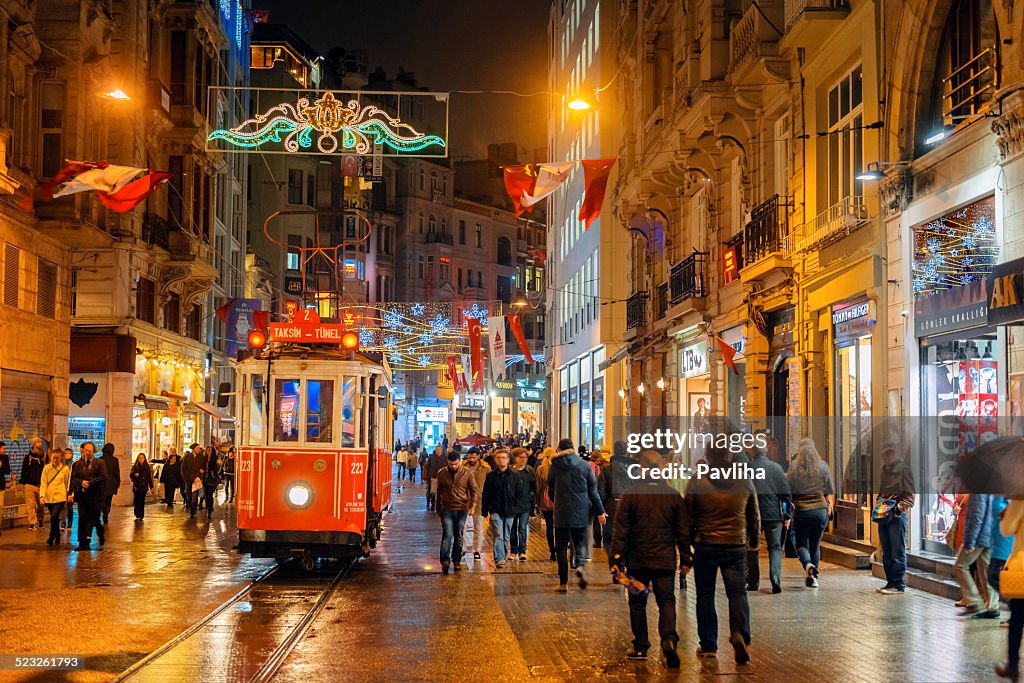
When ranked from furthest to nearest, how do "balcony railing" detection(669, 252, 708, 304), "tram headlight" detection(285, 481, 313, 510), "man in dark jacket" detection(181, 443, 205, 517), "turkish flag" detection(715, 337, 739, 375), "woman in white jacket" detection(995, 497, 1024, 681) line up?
"man in dark jacket" detection(181, 443, 205, 517) < "balcony railing" detection(669, 252, 708, 304) < "turkish flag" detection(715, 337, 739, 375) < "tram headlight" detection(285, 481, 313, 510) < "woman in white jacket" detection(995, 497, 1024, 681)

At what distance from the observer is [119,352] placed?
115 feet

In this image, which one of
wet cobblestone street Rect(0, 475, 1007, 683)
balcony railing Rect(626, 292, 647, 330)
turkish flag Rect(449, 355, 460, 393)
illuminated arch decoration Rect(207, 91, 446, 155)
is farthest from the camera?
turkish flag Rect(449, 355, 460, 393)

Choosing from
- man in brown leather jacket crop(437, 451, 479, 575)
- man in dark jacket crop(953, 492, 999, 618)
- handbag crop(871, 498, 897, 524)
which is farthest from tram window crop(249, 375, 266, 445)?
man in dark jacket crop(953, 492, 999, 618)

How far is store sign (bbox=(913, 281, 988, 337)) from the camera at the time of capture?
1405 centimetres

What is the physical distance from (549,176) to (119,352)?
19110 mm

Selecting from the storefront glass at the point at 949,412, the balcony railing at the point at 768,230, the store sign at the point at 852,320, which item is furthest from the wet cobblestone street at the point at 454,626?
the balcony railing at the point at 768,230

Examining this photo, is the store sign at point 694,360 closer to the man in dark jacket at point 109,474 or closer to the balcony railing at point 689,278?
the balcony railing at point 689,278

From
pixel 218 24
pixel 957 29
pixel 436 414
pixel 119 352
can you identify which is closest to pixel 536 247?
pixel 436 414

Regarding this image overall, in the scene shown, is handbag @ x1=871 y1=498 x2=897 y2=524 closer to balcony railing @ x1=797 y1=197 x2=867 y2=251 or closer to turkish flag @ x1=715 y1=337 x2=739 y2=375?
balcony railing @ x1=797 y1=197 x2=867 y2=251

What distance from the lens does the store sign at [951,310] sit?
14.1 m

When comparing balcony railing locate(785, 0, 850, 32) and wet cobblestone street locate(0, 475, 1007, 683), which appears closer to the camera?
wet cobblestone street locate(0, 475, 1007, 683)

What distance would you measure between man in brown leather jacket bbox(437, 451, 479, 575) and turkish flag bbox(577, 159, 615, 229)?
5837mm

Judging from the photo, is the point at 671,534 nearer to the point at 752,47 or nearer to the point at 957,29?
the point at 957,29

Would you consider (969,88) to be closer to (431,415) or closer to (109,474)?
(109,474)
